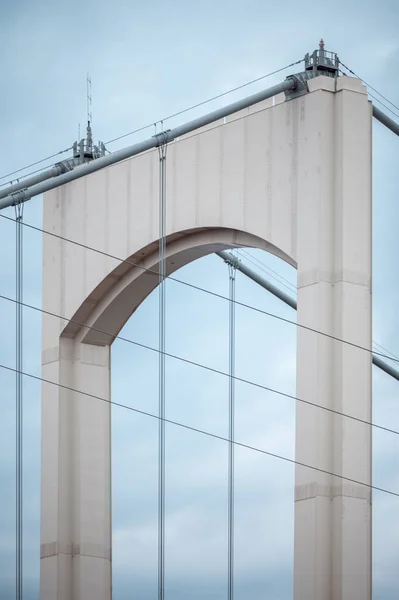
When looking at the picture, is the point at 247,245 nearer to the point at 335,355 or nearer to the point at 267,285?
the point at 335,355

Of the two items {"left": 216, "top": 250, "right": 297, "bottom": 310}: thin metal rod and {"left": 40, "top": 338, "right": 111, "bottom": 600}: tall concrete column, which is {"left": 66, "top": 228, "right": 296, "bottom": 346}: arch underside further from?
{"left": 216, "top": 250, "right": 297, "bottom": 310}: thin metal rod

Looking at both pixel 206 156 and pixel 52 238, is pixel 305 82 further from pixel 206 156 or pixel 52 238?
pixel 52 238

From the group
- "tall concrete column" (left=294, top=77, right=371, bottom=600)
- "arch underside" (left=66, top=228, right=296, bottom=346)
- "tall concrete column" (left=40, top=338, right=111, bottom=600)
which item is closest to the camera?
"tall concrete column" (left=294, top=77, right=371, bottom=600)

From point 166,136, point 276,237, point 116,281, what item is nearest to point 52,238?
point 116,281

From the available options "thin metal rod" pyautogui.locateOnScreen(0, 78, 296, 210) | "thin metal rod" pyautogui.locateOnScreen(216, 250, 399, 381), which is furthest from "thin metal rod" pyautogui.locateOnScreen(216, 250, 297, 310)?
"thin metal rod" pyautogui.locateOnScreen(0, 78, 296, 210)

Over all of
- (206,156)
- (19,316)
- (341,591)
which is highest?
(206,156)

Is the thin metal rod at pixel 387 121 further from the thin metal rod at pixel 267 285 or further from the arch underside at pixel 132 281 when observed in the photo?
the thin metal rod at pixel 267 285
